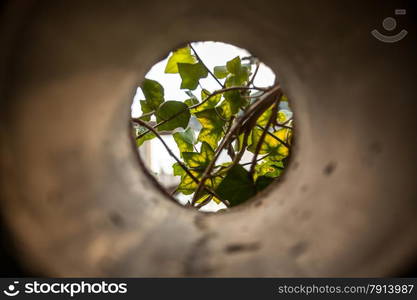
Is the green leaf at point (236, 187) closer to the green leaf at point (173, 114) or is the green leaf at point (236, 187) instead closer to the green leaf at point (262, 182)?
the green leaf at point (262, 182)

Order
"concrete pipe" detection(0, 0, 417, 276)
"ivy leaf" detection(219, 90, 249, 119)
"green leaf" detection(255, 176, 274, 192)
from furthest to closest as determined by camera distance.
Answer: "ivy leaf" detection(219, 90, 249, 119) → "green leaf" detection(255, 176, 274, 192) → "concrete pipe" detection(0, 0, 417, 276)

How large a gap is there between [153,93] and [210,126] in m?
0.17

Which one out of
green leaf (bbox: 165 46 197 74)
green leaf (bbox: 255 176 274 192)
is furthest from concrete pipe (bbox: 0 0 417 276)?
green leaf (bbox: 165 46 197 74)

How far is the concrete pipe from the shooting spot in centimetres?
34

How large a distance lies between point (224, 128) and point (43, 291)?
2.12 feet

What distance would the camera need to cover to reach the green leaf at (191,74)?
0.86 m

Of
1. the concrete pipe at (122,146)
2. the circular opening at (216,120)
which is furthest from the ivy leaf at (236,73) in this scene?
the concrete pipe at (122,146)

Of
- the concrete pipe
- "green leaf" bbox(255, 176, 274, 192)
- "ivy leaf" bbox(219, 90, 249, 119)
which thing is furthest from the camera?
"ivy leaf" bbox(219, 90, 249, 119)

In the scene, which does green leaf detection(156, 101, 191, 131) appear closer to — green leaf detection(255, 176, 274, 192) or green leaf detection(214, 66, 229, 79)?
green leaf detection(214, 66, 229, 79)

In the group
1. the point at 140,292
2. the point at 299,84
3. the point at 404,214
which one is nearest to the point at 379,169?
the point at 404,214

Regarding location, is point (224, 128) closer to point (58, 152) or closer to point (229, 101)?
point (229, 101)

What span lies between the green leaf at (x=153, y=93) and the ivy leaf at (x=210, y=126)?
11cm

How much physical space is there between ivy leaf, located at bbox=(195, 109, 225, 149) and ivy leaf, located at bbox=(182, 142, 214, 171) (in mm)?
54

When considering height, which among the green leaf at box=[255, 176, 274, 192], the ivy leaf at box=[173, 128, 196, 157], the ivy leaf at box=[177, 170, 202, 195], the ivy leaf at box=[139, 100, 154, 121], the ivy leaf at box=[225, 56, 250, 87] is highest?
the ivy leaf at box=[225, 56, 250, 87]
